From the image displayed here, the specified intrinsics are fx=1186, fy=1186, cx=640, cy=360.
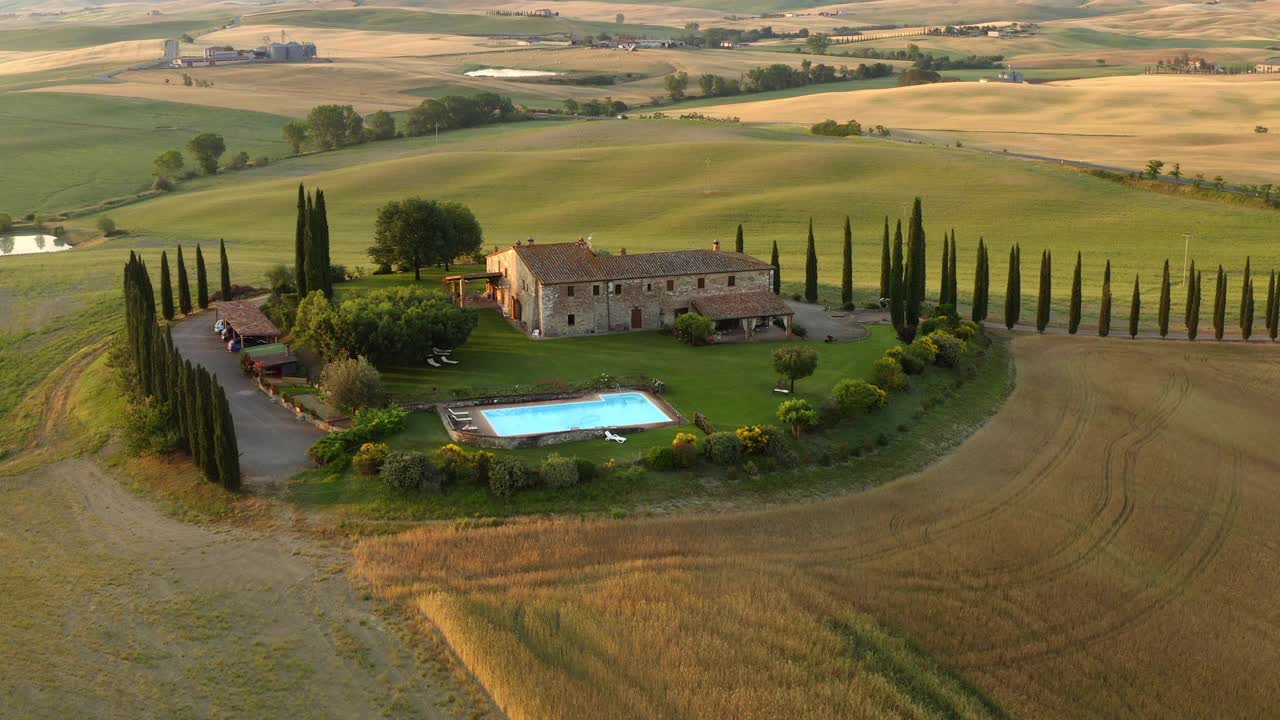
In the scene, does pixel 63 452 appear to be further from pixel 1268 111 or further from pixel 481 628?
pixel 1268 111

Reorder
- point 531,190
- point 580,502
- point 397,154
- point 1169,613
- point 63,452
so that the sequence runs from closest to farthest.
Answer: point 1169,613 → point 580,502 → point 63,452 → point 531,190 → point 397,154

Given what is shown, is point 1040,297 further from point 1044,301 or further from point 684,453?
point 684,453

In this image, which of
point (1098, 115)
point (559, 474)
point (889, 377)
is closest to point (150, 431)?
point (559, 474)

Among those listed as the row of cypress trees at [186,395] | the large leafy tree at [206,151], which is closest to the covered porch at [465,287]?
the row of cypress trees at [186,395]

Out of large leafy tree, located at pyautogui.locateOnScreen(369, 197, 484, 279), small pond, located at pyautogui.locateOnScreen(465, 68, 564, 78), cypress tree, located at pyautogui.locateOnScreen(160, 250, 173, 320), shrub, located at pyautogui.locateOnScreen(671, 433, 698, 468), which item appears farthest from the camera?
small pond, located at pyautogui.locateOnScreen(465, 68, 564, 78)

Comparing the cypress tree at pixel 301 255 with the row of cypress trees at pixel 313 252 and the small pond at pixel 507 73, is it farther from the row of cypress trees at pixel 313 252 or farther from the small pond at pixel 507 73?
the small pond at pixel 507 73

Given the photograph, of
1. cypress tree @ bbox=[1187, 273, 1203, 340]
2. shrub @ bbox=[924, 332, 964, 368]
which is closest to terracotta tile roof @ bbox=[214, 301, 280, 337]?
shrub @ bbox=[924, 332, 964, 368]

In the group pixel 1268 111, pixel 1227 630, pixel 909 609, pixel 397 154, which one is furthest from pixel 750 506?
pixel 1268 111

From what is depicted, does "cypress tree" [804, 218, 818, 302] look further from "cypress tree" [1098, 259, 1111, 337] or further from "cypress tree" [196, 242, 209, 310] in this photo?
"cypress tree" [196, 242, 209, 310]

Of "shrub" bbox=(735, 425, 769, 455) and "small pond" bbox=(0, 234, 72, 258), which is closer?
"shrub" bbox=(735, 425, 769, 455)
